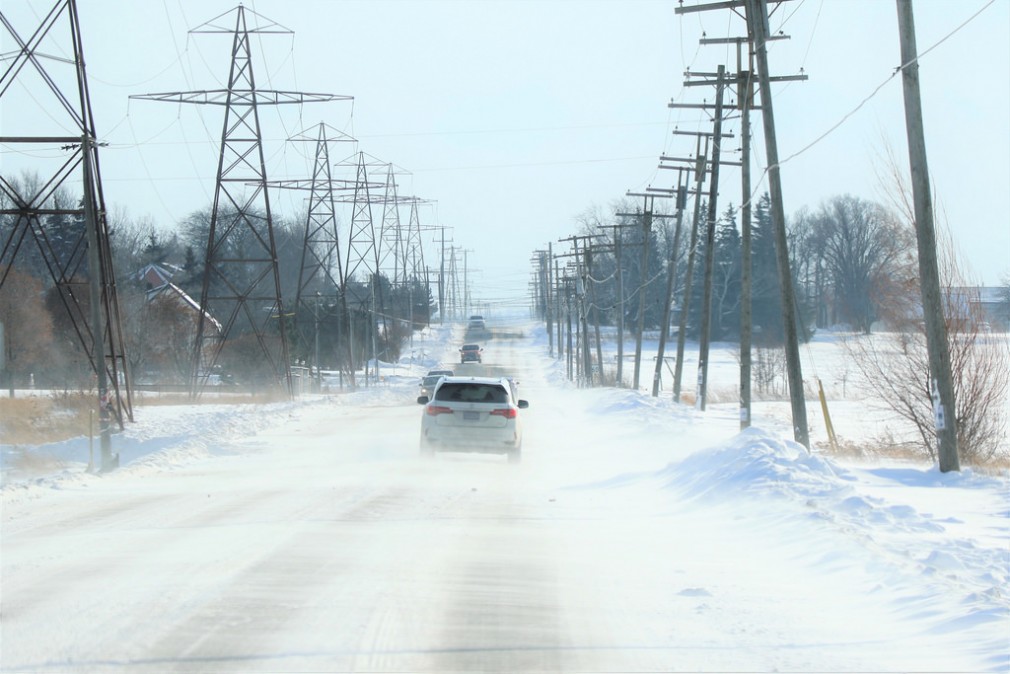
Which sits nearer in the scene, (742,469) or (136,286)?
(742,469)

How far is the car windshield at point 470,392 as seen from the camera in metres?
20.9

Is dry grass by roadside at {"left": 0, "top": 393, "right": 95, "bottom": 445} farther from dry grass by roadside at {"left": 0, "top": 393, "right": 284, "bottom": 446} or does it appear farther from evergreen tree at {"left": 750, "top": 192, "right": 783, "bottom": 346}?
evergreen tree at {"left": 750, "top": 192, "right": 783, "bottom": 346}

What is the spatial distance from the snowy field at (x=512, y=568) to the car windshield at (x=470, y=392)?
6.98 ft

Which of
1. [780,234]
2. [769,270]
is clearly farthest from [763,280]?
[780,234]

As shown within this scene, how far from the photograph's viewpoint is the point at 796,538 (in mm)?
10852

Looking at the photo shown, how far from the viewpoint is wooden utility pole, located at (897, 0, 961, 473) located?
1602cm

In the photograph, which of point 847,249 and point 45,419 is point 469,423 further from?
point 847,249

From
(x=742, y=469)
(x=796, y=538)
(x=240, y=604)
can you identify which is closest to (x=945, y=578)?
(x=796, y=538)

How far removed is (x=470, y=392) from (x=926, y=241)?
8.96 metres

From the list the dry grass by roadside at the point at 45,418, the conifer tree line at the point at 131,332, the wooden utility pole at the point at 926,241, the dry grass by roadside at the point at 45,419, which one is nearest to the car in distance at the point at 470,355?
the conifer tree line at the point at 131,332

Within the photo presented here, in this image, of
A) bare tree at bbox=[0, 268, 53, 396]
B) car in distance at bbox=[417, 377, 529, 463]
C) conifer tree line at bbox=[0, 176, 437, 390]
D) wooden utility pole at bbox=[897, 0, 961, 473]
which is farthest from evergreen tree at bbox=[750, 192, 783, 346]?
wooden utility pole at bbox=[897, 0, 961, 473]

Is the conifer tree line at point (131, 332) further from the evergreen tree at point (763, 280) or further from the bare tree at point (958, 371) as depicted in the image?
the evergreen tree at point (763, 280)

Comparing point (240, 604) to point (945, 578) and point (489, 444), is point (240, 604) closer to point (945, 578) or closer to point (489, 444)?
point (945, 578)

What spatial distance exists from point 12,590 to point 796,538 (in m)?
7.30
